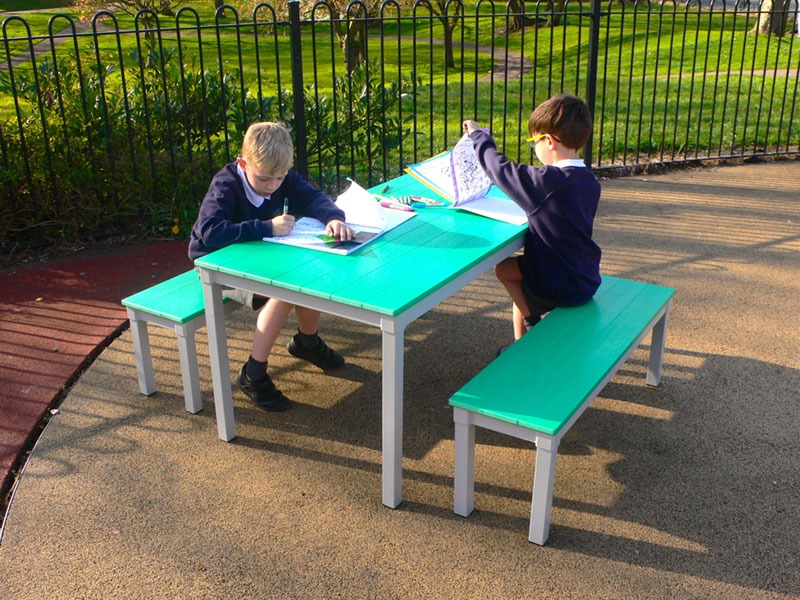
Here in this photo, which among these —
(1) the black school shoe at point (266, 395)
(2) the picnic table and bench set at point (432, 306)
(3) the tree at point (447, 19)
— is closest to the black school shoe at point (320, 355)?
(1) the black school shoe at point (266, 395)

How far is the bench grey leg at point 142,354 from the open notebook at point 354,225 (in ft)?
2.82

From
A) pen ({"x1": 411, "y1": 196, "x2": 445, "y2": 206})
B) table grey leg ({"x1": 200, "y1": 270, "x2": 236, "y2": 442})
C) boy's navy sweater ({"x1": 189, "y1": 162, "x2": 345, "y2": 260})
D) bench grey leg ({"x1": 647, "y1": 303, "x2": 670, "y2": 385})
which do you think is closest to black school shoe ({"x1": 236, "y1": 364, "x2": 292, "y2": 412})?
table grey leg ({"x1": 200, "y1": 270, "x2": 236, "y2": 442})

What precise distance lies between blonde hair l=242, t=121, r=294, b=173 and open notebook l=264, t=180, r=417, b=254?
0.28 meters

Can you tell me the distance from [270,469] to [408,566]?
829mm

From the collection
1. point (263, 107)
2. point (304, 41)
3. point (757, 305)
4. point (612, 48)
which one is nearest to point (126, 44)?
point (304, 41)

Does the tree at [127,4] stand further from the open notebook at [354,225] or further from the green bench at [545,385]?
the green bench at [545,385]

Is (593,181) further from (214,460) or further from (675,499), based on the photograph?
(214,460)

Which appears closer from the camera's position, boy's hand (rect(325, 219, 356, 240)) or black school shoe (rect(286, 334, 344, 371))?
boy's hand (rect(325, 219, 356, 240))

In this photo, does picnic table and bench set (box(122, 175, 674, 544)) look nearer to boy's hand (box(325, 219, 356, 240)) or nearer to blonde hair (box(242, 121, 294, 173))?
boy's hand (box(325, 219, 356, 240))

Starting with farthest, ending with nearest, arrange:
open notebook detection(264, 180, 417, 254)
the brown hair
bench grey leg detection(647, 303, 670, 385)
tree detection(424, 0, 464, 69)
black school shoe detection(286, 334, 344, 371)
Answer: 1. tree detection(424, 0, 464, 69)
2. black school shoe detection(286, 334, 344, 371)
3. bench grey leg detection(647, 303, 670, 385)
4. the brown hair
5. open notebook detection(264, 180, 417, 254)

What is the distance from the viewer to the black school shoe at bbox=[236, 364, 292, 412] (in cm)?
394

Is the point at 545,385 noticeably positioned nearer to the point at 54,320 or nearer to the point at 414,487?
the point at 414,487

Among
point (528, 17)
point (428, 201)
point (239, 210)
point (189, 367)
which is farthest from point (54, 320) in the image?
point (528, 17)

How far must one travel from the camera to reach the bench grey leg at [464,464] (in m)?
3.06
